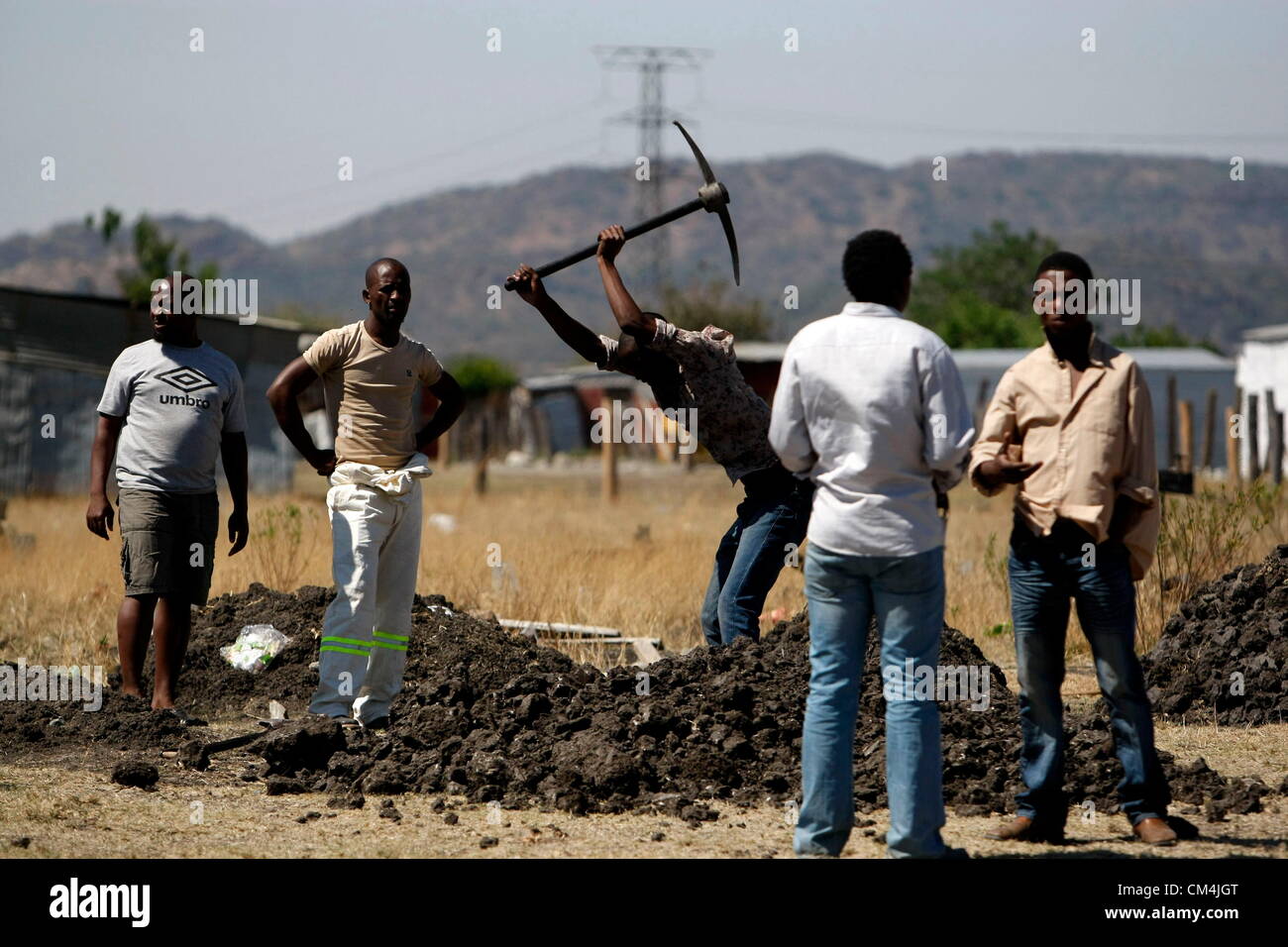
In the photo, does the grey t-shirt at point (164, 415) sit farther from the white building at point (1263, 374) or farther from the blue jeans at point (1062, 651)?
the white building at point (1263, 374)

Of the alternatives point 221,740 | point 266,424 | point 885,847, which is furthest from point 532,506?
point 885,847

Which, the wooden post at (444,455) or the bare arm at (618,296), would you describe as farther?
the wooden post at (444,455)

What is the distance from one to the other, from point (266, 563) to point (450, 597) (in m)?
1.35

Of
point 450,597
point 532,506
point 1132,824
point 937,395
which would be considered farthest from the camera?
point 532,506

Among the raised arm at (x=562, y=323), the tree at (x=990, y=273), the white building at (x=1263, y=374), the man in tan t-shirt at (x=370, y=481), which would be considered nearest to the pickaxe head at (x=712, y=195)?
the raised arm at (x=562, y=323)

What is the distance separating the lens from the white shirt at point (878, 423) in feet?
15.2

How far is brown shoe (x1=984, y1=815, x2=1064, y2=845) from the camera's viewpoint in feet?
17.5

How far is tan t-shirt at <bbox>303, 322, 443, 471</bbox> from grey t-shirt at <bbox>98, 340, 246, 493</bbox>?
0.71 metres

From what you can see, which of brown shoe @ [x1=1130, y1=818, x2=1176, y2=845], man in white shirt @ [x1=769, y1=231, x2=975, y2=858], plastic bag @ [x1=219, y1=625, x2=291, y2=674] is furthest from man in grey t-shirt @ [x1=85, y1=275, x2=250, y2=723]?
brown shoe @ [x1=1130, y1=818, x2=1176, y2=845]

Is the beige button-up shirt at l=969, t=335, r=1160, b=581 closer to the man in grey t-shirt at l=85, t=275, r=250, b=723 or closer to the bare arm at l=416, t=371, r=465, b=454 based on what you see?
the bare arm at l=416, t=371, r=465, b=454

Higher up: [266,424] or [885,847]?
[266,424]

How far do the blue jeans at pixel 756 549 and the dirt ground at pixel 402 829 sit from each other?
3.96 ft
